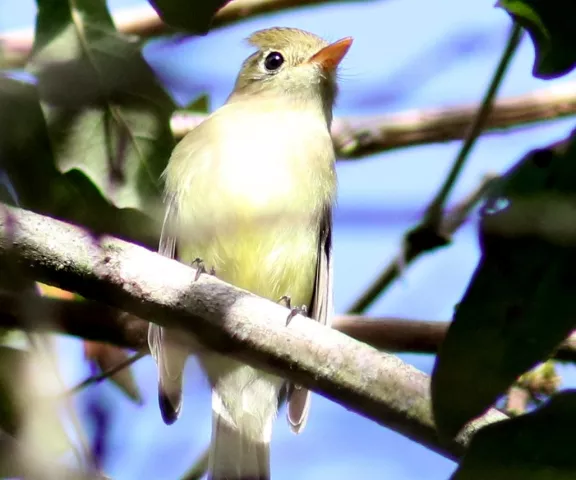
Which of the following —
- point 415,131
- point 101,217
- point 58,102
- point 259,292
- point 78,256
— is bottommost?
point 259,292

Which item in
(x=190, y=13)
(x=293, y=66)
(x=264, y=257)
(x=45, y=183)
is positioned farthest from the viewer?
(x=293, y=66)

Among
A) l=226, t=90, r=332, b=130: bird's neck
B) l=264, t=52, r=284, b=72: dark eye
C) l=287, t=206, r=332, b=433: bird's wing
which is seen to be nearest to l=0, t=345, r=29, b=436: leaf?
l=287, t=206, r=332, b=433: bird's wing

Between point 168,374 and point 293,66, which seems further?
point 293,66

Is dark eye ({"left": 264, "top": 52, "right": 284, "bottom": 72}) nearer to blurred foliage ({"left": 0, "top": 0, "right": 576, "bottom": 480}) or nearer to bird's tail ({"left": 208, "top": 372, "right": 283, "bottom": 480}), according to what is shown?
bird's tail ({"left": 208, "top": 372, "right": 283, "bottom": 480})

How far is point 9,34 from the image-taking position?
11.9 feet

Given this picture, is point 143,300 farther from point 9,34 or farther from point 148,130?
point 9,34

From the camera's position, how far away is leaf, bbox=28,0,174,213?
289cm

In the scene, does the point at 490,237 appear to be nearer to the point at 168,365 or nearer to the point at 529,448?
the point at 529,448

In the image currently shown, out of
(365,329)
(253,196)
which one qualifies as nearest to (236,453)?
(253,196)

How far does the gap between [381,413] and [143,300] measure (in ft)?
1.78

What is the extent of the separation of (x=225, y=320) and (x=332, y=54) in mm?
2602

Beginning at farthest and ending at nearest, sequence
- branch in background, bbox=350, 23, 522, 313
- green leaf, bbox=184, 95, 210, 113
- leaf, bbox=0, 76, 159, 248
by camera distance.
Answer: green leaf, bbox=184, 95, 210, 113 < leaf, bbox=0, 76, 159, 248 < branch in background, bbox=350, 23, 522, 313

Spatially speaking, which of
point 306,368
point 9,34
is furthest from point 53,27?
→ point 306,368

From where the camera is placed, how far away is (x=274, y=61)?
4797 mm
